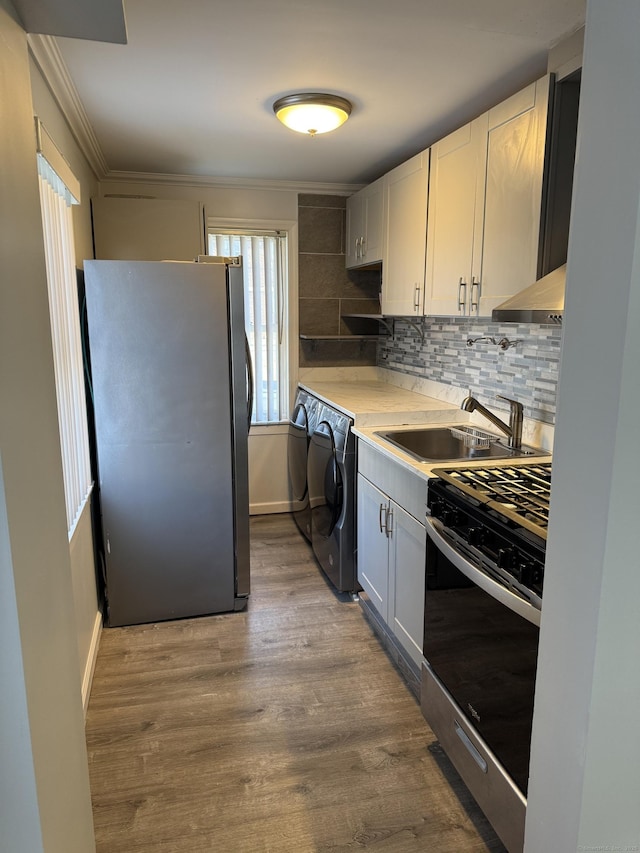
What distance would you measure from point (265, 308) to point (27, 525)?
11.1 feet

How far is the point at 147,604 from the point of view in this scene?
9.13 ft

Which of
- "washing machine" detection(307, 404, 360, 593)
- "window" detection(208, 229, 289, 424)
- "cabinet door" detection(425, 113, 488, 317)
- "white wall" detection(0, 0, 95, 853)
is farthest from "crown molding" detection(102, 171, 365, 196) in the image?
"white wall" detection(0, 0, 95, 853)

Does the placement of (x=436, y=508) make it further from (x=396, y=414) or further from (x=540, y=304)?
(x=396, y=414)

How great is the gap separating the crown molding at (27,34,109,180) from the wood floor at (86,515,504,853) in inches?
91.9

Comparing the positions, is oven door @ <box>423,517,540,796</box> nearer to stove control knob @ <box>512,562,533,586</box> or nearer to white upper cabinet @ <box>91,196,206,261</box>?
stove control knob @ <box>512,562,533,586</box>

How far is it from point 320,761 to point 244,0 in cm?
238

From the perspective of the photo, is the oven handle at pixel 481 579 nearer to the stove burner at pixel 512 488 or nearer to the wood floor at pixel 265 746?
the stove burner at pixel 512 488

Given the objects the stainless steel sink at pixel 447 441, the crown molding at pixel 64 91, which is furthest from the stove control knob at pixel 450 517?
the crown molding at pixel 64 91

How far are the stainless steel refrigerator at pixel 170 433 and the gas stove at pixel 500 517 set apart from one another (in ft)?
3.98

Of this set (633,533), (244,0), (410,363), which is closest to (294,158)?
(410,363)

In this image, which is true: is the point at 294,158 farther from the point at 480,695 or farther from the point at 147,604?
the point at 480,695

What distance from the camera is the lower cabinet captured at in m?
2.09

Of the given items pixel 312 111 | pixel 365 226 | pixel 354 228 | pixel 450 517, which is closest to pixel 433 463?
pixel 450 517

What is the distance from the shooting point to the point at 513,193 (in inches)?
79.4
